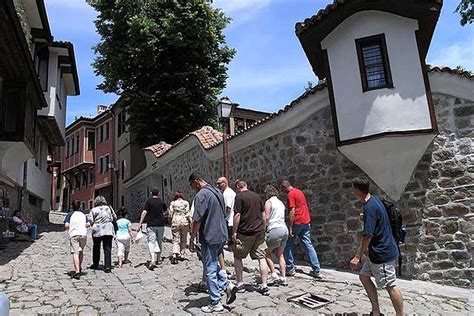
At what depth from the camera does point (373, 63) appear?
826 centimetres

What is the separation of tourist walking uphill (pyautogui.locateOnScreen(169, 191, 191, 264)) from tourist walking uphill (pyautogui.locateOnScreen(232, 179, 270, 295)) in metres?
2.81

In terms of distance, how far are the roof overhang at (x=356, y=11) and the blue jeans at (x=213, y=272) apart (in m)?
5.24

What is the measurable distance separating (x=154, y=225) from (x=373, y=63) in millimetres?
5384

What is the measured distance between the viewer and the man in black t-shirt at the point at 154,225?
8.27 metres

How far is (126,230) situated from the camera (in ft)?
28.8

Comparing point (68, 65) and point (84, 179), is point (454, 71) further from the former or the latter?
point (84, 179)

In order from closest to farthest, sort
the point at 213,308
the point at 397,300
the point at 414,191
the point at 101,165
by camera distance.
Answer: the point at 397,300 < the point at 213,308 < the point at 414,191 < the point at 101,165

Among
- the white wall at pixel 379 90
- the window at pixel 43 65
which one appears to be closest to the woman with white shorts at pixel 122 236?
the white wall at pixel 379 90

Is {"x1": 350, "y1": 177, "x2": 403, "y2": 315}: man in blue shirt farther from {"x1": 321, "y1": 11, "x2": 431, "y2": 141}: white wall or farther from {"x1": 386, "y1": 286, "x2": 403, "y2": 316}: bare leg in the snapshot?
{"x1": 321, "y1": 11, "x2": 431, "y2": 141}: white wall

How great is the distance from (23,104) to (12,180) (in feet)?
9.99

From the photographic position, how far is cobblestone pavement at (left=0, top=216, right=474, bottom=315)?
18.1ft

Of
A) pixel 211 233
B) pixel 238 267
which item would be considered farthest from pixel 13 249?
pixel 211 233

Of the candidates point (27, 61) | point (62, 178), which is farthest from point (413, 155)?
point (62, 178)

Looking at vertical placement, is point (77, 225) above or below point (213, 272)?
above
